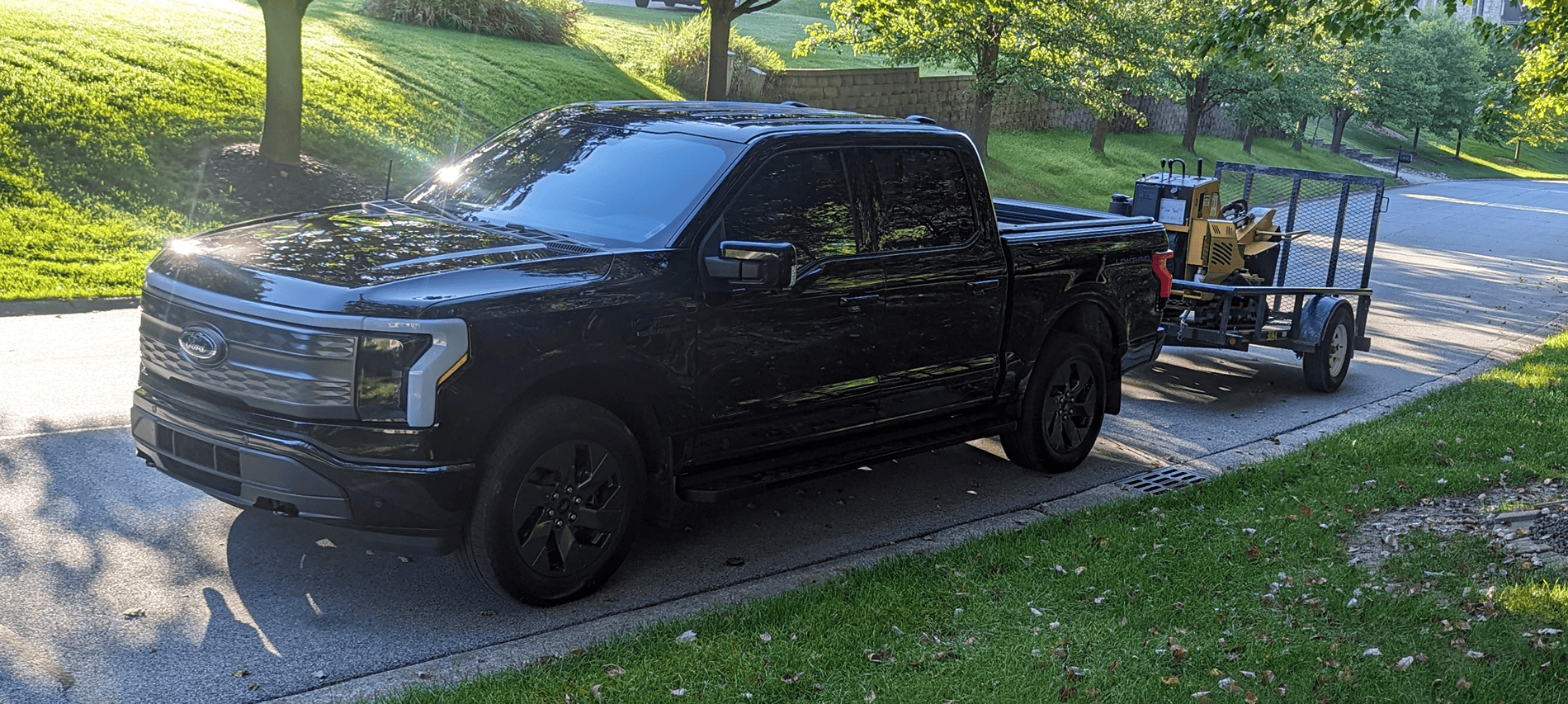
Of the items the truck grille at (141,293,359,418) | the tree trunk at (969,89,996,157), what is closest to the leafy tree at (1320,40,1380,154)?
the tree trunk at (969,89,996,157)

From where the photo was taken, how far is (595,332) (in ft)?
17.8

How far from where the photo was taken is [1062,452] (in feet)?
27.1

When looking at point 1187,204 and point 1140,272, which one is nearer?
point 1140,272

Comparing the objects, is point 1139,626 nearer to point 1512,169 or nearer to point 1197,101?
point 1197,101

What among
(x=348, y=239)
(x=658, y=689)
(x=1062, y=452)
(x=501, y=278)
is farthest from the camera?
(x=1062, y=452)

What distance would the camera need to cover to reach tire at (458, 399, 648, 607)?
5227 millimetres

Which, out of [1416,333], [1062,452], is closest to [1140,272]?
[1062,452]

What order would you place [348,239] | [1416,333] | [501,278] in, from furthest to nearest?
[1416,333] → [348,239] → [501,278]

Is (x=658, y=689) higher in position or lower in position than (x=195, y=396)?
lower

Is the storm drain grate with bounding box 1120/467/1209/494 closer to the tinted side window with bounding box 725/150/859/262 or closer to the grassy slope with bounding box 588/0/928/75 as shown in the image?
the tinted side window with bounding box 725/150/859/262

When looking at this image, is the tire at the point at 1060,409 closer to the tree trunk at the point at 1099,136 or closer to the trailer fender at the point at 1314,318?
the trailer fender at the point at 1314,318

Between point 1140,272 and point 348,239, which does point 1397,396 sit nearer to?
point 1140,272

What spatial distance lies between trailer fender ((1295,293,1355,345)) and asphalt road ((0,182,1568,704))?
542 mm

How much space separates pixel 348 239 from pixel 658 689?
2355mm
